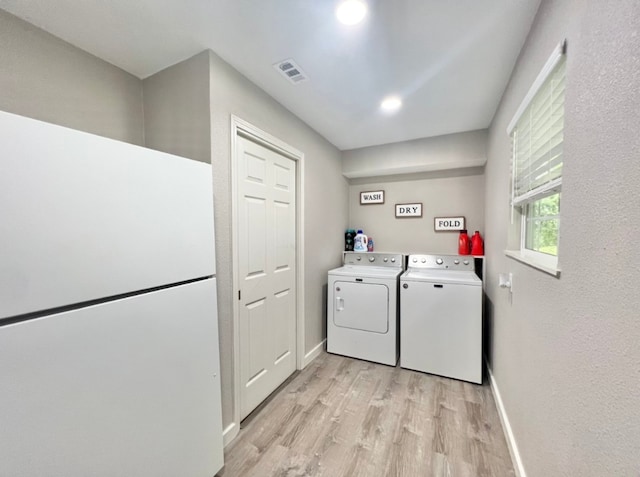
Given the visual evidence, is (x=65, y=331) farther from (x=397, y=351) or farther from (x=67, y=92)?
(x=397, y=351)

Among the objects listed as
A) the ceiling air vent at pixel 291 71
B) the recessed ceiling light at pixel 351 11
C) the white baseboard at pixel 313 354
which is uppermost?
the ceiling air vent at pixel 291 71

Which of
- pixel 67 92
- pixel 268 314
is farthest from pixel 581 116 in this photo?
pixel 67 92

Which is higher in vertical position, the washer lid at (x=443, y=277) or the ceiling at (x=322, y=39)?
the ceiling at (x=322, y=39)

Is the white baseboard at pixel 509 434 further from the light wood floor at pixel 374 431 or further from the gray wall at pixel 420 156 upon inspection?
the gray wall at pixel 420 156

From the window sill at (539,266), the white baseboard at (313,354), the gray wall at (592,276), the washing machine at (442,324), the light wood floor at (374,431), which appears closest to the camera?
the gray wall at (592,276)

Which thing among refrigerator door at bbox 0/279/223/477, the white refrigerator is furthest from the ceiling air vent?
refrigerator door at bbox 0/279/223/477

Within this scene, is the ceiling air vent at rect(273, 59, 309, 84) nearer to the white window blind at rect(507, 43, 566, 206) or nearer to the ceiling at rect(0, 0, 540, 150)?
the ceiling at rect(0, 0, 540, 150)

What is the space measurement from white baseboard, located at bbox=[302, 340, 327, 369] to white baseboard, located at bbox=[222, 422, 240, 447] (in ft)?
2.97

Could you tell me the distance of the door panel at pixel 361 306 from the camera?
2533mm

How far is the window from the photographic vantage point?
3.40 ft

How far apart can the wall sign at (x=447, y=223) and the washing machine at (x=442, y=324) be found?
0.68 m


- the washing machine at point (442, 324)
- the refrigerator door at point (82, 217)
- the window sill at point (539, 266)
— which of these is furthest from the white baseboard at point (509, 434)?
the refrigerator door at point (82, 217)

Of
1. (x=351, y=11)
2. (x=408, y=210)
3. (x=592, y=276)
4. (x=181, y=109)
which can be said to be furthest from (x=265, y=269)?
(x=408, y=210)

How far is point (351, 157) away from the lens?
10.5 ft
